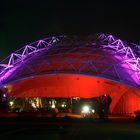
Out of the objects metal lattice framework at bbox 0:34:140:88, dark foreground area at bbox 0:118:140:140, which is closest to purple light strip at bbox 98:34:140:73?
metal lattice framework at bbox 0:34:140:88

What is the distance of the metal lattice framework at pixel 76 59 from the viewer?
6259 centimetres

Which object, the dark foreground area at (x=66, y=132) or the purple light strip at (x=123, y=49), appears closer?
the dark foreground area at (x=66, y=132)

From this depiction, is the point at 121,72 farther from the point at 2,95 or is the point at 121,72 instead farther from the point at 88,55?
the point at 2,95

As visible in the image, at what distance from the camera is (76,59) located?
6538 cm

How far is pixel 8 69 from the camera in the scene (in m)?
66.0

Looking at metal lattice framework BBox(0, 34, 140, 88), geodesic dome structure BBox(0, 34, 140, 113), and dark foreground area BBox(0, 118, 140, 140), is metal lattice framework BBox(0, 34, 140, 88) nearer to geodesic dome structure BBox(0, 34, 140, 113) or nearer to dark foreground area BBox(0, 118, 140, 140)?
geodesic dome structure BBox(0, 34, 140, 113)

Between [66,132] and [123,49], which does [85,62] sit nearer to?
[123,49]

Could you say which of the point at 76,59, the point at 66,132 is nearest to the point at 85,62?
the point at 76,59

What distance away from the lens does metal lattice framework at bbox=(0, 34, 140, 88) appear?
62.6 meters

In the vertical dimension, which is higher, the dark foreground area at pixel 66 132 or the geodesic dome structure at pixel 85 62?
the geodesic dome structure at pixel 85 62

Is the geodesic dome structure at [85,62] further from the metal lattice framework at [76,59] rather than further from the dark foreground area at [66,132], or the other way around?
the dark foreground area at [66,132]

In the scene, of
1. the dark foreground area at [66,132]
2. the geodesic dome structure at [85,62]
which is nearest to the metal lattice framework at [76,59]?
the geodesic dome structure at [85,62]

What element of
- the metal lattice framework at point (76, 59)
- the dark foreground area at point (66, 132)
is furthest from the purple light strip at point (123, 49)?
the dark foreground area at point (66, 132)

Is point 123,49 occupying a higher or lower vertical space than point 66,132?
higher
